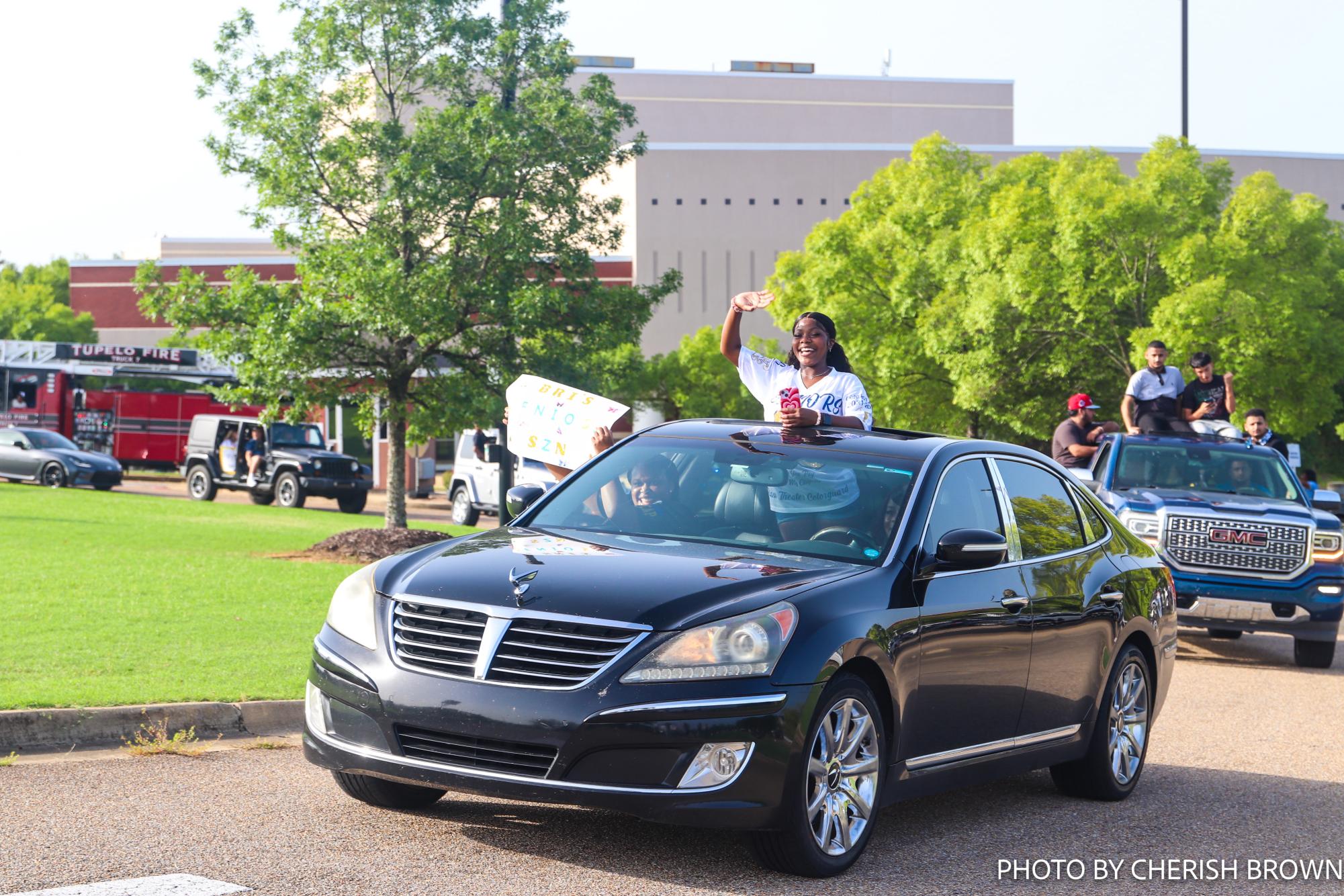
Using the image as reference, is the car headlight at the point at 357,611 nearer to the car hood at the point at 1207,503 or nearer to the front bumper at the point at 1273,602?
the front bumper at the point at 1273,602

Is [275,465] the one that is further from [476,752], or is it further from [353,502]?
[476,752]

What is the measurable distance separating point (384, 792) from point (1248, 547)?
380 inches

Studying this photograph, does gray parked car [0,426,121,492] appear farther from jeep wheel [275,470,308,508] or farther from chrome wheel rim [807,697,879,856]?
chrome wheel rim [807,697,879,856]

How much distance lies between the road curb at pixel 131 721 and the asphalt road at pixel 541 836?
0.45 m

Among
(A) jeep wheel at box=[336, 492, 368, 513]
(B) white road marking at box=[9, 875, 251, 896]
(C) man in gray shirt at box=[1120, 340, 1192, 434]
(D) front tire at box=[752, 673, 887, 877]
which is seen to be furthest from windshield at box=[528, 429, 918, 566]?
(A) jeep wheel at box=[336, 492, 368, 513]

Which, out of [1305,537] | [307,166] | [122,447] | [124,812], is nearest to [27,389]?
[122,447]

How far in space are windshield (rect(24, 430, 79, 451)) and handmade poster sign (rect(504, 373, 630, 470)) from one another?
29788 mm

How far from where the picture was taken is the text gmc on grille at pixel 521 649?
524cm

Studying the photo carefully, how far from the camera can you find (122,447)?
4616cm

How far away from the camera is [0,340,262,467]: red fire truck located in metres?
44.2

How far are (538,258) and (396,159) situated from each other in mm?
2797

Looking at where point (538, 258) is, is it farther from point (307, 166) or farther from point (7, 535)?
point (7, 535)

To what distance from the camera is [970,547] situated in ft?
20.0

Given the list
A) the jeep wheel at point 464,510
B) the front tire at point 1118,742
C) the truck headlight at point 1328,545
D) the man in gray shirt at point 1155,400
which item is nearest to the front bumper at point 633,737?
the front tire at point 1118,742
